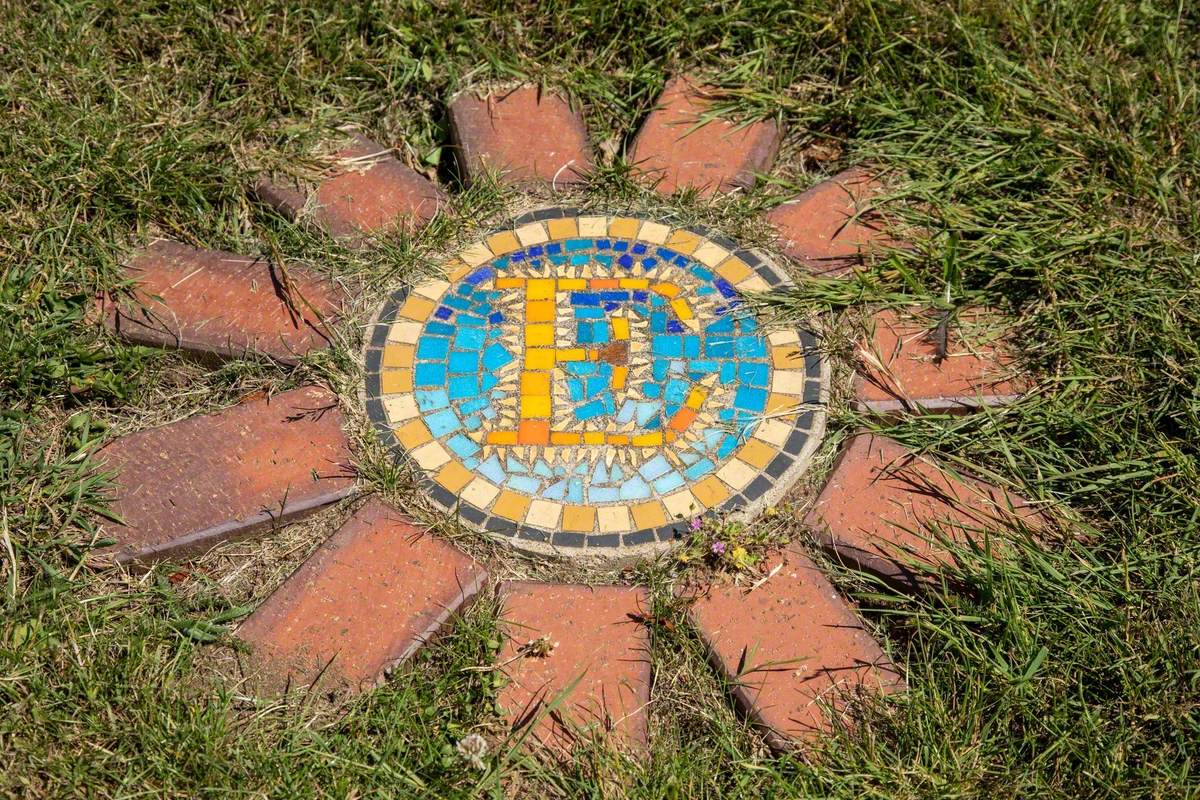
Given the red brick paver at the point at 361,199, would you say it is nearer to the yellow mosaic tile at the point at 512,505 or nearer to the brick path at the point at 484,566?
the brick path at the point at 484,566

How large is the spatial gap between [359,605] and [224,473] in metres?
0.43

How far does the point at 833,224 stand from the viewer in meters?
2.97

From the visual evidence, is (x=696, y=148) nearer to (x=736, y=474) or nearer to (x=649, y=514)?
(x=736, y=474)

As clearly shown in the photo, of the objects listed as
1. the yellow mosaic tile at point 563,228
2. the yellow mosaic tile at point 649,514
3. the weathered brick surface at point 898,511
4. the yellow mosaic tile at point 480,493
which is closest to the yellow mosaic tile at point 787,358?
the weathered brick surface at point 898,511

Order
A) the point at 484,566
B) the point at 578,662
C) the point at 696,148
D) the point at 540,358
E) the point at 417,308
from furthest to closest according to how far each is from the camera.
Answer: the point at 696,148 < the point at 417,308 < the point at 540,358 < the point at 484,566 < the point at 578,662

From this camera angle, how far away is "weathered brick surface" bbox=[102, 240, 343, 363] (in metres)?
2.66

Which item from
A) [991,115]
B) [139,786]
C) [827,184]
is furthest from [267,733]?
[991,115]

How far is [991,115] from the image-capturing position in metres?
3.08

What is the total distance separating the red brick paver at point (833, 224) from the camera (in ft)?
9.52

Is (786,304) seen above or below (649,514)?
above

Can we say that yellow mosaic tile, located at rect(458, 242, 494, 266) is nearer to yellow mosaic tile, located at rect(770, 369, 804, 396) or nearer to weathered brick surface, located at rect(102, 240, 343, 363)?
weathered brick surface, located at rect(102, 240, 343, 363)

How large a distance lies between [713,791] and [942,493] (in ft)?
2.62

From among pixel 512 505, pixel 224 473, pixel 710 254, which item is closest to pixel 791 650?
pixel 512 505

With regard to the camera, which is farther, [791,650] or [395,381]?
[395,381]
